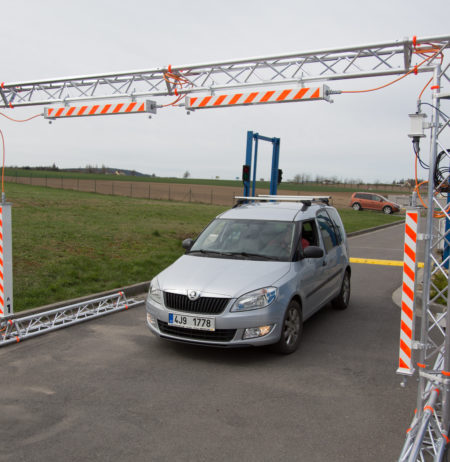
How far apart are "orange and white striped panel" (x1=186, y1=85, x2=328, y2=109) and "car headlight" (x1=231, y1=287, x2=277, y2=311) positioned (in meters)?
3.64

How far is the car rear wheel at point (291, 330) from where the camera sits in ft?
19.4

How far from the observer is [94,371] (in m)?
5.43

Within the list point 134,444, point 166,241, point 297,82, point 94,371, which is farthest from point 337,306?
point 166,241

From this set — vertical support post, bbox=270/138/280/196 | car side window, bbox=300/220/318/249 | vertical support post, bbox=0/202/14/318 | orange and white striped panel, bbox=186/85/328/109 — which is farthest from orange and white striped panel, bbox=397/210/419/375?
vertical support post, bbox=270/138/280/196

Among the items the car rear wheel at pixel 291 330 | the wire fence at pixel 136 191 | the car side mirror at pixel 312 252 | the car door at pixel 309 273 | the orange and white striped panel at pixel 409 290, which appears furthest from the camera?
the wire fence at pixel 136 191

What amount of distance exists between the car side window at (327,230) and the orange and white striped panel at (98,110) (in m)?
3.68

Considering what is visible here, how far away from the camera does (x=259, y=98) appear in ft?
27.3

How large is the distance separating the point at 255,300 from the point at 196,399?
4.58 feet

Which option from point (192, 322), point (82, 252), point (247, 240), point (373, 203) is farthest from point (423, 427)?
point (373, 203)

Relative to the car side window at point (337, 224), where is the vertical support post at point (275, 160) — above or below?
above

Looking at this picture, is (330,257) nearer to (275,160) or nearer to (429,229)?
(429,229)

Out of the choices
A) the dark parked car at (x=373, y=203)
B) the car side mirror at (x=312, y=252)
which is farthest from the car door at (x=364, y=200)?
the car side mirror at (x=312, y=252)

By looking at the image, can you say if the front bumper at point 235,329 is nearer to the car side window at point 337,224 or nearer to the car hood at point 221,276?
the car hood at point 221,276

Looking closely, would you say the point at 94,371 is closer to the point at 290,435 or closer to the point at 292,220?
the point at 290,435
